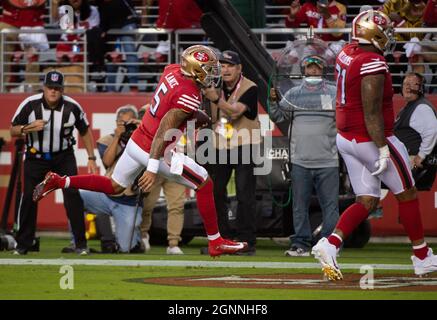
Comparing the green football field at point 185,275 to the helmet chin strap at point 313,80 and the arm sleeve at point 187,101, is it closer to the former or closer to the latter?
the arm sleeve at point 187,101

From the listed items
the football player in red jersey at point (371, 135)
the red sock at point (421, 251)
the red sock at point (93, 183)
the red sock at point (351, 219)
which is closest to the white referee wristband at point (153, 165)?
the red sock at point (93, 183)

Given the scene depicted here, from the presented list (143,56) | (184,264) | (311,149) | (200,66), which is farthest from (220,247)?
(143,56)

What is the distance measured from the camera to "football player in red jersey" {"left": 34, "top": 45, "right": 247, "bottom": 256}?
417 inches

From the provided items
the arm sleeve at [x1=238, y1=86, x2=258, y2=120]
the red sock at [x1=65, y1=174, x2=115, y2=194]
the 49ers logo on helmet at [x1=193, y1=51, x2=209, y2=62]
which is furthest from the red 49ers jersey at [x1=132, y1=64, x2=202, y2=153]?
the arm sleeve at [x1=238, y1=86, x2=258, y2=120]

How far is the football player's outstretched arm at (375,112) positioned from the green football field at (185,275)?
101 centimetres

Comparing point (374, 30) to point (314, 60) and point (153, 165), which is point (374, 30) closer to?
point (153, 165)

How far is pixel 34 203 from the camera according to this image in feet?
42.1

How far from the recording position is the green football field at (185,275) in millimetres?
8172

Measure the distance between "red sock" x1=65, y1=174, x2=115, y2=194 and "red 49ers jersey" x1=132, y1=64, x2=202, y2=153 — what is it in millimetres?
502

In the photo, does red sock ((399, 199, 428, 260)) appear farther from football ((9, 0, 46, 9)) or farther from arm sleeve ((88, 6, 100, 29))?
football ((9, 0, 46, 9))

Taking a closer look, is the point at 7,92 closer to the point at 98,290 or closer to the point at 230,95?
the point at 230,95

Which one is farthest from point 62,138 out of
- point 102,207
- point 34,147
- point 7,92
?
point 7,92

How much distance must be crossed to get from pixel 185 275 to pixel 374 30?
250 cm
